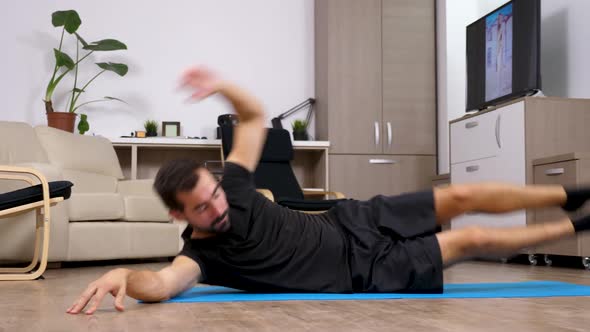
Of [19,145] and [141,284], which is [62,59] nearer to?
[19,145]

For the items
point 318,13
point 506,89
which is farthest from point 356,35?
point 506,89

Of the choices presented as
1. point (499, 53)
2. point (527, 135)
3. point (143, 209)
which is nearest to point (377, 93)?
point (499, 53)

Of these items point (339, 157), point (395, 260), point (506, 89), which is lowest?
point (395, 260)

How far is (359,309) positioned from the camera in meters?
Result: 2.00

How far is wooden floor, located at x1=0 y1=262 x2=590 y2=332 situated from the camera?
1.68 meters

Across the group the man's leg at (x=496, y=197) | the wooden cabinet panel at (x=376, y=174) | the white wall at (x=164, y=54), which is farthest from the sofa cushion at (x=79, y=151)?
the man's leg at (x=496, y=197)

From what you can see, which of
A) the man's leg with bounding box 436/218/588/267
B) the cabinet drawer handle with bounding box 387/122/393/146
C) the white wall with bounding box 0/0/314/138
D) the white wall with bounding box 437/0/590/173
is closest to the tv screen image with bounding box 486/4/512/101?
the white wall with bounding box 437/0/590/173

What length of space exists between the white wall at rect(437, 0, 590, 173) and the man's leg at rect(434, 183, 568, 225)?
2.98 metres

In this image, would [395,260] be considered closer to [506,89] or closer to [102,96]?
[506,89]

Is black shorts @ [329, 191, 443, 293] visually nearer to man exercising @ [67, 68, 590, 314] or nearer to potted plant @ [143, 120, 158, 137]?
man exercising @ [67, 68, 590, 314]

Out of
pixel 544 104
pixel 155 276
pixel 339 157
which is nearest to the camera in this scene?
pixel 155 276

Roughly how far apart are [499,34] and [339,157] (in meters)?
1.70

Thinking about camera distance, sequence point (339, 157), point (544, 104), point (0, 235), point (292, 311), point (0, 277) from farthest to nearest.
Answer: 1. point (339, 157)
2. point (544, 104)
3. point (0, 235)
4. point (0, 277)
5. point (292, 311)

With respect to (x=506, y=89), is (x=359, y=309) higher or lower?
lower
